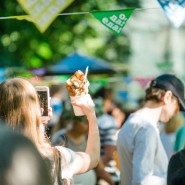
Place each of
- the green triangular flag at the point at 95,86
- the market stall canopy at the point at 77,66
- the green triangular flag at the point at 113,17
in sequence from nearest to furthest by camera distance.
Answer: the green triangular flag at the point at 113,17, the green triangular flag at the point at 95,86, the market stall canopy at the point at 77,66

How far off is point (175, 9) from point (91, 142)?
6.87 ft

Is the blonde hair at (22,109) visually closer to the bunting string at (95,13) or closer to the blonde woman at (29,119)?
the blonde woman at (29,119)

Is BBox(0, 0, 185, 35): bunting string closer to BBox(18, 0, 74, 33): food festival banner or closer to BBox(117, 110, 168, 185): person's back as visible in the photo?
BBox(18, 0, 74, 33): food festival banner

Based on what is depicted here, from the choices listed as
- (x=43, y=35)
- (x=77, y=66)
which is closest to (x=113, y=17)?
(x=77, y=66)

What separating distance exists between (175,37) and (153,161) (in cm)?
5194

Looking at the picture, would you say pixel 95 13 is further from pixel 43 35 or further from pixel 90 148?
pixel 43 35

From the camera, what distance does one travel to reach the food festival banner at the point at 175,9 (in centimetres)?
582

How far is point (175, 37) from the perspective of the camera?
56.8 m

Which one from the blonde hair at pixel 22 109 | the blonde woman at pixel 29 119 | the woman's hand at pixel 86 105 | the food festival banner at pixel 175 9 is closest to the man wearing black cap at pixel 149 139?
the food festival banner at pixel 175 9

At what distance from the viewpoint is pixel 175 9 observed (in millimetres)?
5875

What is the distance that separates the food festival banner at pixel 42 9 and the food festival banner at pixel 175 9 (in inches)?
29.6

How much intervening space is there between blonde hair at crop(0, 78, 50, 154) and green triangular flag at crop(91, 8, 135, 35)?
2104 millimetres

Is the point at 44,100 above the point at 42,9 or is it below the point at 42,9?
below

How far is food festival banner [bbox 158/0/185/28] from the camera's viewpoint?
19.1ft
